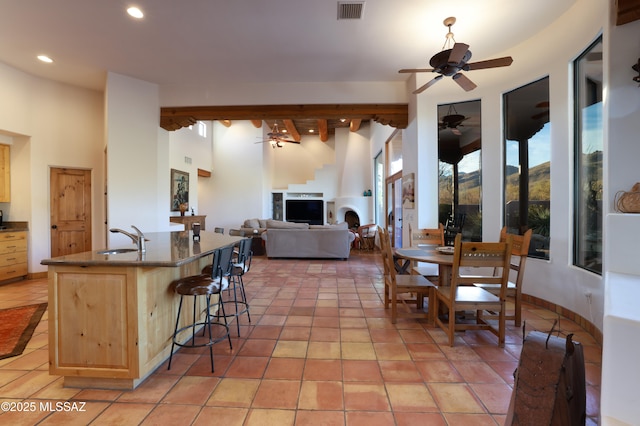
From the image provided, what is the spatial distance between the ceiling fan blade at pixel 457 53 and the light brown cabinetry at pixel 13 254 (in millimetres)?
6499

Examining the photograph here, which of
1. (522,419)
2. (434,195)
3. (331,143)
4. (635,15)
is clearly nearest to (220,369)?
(522,419)

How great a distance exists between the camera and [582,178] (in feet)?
10.0

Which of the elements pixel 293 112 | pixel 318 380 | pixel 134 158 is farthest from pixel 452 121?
pixel 134 158

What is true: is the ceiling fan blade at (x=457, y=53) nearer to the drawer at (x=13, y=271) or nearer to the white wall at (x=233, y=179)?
the drawer at (x=13, y=271)

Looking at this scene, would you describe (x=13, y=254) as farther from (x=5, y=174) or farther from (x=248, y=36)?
(x=248, y=36)

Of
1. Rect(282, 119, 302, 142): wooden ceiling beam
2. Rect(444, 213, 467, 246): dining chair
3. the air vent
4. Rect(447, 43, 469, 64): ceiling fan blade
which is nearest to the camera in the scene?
Rect(447, 43, 469, 64): ceiling fan blade


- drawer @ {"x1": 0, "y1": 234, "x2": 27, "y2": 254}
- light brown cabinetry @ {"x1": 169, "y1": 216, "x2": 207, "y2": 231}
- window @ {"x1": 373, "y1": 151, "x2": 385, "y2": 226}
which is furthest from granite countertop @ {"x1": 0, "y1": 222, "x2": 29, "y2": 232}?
window @ {"x1": 373, "y1": 151, "x2": 385, "y2": 226}

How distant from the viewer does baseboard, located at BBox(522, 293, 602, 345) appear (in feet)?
8.56

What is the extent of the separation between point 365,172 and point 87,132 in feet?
25.6

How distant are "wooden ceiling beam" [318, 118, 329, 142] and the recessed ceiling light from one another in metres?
6.87

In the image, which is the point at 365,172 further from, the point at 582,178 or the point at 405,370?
the point at 405,370

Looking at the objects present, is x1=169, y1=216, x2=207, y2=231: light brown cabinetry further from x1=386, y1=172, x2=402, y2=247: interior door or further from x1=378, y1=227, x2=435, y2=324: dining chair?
x1=378, y1=227, x2=435, y2=324: dining chair

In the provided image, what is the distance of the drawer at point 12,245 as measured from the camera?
4355 millimetres

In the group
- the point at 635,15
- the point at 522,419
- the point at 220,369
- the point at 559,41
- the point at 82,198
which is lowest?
the point at 220,369
